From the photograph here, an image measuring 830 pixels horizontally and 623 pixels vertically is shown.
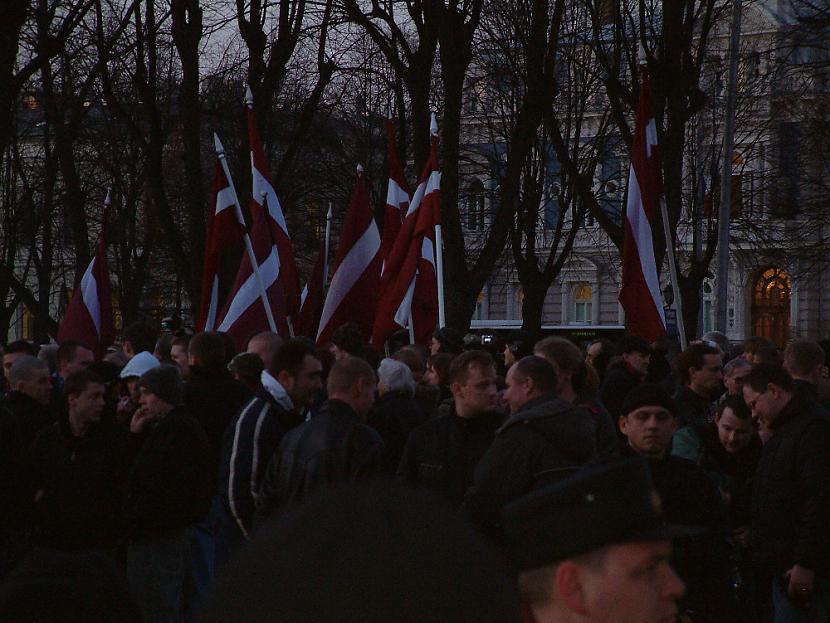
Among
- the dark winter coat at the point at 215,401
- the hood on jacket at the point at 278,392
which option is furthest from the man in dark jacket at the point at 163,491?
the dark winter coat at the point at 215,401

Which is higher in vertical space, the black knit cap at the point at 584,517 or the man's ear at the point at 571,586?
the black knit cap at the point at 584,517

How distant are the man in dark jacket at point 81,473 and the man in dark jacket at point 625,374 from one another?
4.05m

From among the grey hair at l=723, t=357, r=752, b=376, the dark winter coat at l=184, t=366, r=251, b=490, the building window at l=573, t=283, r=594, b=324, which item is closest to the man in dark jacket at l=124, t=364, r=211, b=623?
the dark winter coat at l=184, t=366, r=251, b=490

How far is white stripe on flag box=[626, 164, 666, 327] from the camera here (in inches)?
511

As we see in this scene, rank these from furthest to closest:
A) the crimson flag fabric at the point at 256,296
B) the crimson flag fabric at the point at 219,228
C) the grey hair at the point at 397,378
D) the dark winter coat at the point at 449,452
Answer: the crimson flag fabric at the point at 219,228
the crimson flag fabric at the point at 256,296
the grey hair at the point at 397,378
the dark winter coat at the point at 449,452

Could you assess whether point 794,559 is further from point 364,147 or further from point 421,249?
point 364,147

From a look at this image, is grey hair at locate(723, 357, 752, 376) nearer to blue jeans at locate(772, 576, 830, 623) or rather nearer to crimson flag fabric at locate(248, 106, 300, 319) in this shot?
blue jeans at locate(772, 576, 830, 623)

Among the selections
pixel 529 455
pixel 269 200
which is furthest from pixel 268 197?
pixel 529 455

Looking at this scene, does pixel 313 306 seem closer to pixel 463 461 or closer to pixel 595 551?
pixel 463 461

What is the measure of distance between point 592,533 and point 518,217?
29.6m

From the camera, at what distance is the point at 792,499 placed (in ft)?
21.5

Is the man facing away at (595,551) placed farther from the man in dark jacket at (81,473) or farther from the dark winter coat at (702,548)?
the man in dark jacket at (81,473)

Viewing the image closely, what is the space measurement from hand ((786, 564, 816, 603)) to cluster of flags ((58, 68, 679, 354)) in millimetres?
6236

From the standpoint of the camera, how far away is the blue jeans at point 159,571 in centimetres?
736
